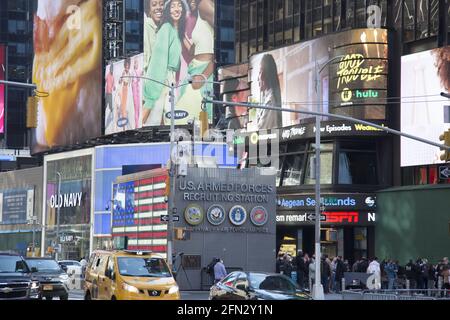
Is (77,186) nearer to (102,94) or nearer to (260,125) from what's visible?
(102,94)

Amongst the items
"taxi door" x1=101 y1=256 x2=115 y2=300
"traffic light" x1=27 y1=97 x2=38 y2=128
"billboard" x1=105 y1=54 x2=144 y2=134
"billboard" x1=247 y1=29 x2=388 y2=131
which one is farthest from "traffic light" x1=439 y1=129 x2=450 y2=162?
"billboard" x1=105 y1=54 x2=144 y2=134

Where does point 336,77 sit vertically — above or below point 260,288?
above

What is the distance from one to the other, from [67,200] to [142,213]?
51.6 meters

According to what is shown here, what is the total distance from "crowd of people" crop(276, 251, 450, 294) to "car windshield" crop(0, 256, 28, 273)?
56.7ft

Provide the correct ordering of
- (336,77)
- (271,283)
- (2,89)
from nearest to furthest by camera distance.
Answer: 1. (271,283)
2. (336,77)
3. (2,89)

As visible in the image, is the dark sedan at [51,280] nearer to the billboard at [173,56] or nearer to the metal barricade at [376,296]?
the metal barricade at [376,296]

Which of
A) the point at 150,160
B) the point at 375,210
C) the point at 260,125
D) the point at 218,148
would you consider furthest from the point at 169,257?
the point at 150,160

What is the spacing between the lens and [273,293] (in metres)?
22.4

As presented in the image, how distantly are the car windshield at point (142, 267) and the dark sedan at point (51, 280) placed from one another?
688cm

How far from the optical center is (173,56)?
89.9 metres

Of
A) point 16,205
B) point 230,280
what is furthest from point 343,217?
point 16,205

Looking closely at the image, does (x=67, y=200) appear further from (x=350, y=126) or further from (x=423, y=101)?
(x=423, y=101)

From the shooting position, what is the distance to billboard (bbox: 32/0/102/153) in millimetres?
96812

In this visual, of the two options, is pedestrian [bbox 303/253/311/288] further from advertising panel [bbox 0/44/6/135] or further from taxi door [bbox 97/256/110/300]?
advertising panel [bbox 0/44/6/135]
